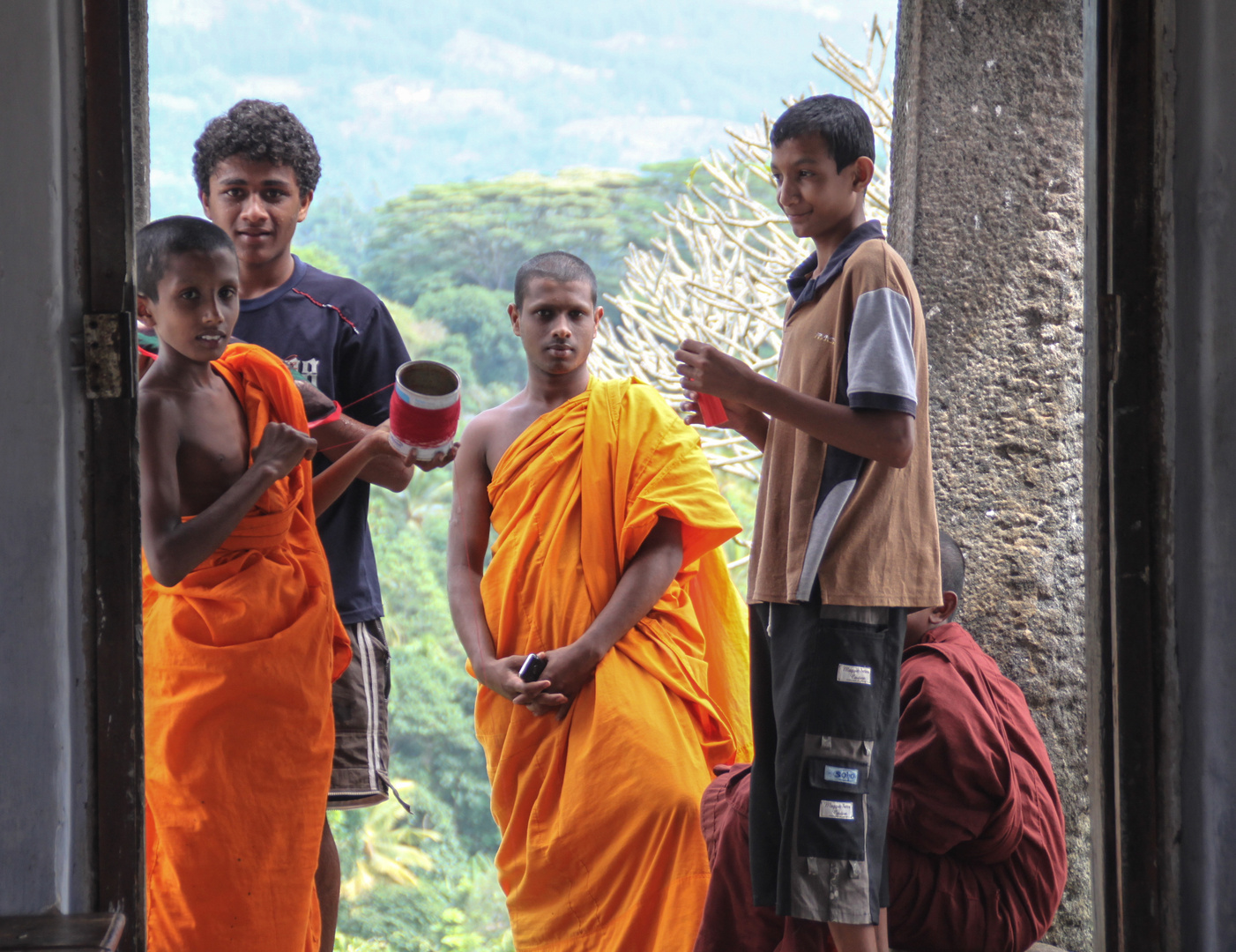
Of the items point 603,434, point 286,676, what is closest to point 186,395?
point 286,676

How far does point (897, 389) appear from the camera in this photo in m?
1.83

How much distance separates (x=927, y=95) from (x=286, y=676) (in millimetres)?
2129

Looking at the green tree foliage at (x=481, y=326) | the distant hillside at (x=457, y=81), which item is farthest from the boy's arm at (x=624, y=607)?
the distant hillside at (x=457, y=81)

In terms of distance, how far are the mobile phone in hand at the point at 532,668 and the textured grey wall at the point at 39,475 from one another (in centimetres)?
126

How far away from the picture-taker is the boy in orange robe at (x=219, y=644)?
2191mm

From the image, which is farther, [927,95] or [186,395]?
[927,95]

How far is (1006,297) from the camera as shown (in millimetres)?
2895

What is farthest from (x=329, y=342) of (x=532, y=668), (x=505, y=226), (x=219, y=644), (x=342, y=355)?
(x=505, y=226)

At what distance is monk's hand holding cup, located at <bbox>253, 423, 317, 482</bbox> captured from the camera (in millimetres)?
2219

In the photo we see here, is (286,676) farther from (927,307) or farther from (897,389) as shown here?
(927,307)

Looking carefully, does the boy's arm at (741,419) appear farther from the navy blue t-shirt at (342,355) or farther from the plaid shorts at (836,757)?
the navy blue t-shirt at (342,355)

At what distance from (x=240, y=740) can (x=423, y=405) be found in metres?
0.79

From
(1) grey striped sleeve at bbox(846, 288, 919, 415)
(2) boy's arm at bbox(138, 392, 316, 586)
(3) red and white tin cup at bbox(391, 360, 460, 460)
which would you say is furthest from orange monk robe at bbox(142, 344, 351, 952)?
(1) grey striped sleeve at bbox(846, 288, 919, 415)

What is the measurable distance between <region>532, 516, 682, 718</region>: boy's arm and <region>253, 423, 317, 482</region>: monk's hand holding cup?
771 millimetres
